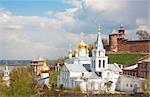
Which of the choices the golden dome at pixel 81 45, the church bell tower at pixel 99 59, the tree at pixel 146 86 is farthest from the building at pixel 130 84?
the golden dome at pixel 81 45

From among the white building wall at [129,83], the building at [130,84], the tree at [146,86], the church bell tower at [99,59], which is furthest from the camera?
the church bell tower at [99,59]

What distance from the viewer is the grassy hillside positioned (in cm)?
Result: 1823

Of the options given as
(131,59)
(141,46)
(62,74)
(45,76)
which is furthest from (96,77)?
(141,46)

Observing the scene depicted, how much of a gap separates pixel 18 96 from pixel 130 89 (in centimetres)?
477

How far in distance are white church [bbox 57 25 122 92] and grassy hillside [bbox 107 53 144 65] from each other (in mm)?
3538

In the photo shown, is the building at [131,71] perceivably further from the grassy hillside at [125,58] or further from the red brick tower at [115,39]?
the red brick tower at [115,39]

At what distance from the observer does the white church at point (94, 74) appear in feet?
44.3

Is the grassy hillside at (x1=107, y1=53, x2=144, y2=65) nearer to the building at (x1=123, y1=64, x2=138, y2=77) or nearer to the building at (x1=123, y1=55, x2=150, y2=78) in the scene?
the building at (x1=123, y1=64, x2=138, y2=77)

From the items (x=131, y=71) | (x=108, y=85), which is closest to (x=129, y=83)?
(x=108, y=85)

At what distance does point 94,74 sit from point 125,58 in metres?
5.24

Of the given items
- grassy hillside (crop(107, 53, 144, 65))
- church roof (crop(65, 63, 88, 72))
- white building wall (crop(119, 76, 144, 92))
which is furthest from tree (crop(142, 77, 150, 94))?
grassy hillside (crop(107, 53, 144, 65))

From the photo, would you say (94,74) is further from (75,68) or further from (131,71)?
(131,71)

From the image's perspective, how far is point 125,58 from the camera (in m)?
18.8

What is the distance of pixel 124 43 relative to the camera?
20.7 meters
